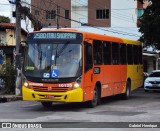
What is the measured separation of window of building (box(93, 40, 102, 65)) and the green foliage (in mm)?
7379

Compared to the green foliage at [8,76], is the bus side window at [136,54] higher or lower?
higher

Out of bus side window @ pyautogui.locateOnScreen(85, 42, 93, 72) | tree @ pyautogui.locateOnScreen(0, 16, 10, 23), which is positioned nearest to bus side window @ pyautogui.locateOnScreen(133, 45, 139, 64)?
bus side window @ pyautogui.locateOnScreen(85, 42, 93, 72)

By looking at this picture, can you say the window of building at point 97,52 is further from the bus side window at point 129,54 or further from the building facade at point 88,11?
the building facade at point 88,11

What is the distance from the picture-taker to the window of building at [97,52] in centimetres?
1961

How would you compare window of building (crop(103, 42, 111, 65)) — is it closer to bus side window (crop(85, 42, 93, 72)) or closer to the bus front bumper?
bus side window (crop(85, 42, 93, 72))

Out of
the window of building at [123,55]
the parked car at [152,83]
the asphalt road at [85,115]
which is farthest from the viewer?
the parked car at [152,83]

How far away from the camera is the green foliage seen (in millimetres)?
26016

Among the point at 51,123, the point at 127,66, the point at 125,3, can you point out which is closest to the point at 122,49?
the point at 127,66

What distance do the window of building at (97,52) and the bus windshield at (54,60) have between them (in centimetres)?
152

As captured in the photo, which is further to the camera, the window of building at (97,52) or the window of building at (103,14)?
the window of building at (103,14)

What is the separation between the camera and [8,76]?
85.5 feet

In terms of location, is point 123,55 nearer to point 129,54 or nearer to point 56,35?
point 129,54

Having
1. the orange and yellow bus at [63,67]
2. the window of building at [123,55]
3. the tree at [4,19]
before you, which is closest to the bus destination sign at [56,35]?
the orange and yellow bus at [63,67]

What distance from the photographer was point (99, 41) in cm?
2025
